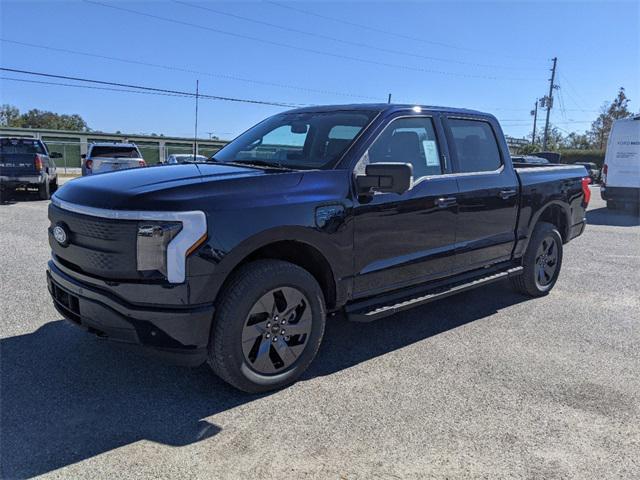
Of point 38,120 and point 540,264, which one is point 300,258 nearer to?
point 540,264

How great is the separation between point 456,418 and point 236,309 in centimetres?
147

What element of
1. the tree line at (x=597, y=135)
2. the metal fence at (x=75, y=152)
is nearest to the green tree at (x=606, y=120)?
the tree line at (x=597, y=135)

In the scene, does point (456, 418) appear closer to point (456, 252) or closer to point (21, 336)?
point (456, 252)

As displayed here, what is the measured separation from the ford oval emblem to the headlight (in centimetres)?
70

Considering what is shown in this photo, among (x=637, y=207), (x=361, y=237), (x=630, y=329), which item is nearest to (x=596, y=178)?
(x=637, y=207)

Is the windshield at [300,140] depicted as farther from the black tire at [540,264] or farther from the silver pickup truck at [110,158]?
the silver pickup truck at [110,158]

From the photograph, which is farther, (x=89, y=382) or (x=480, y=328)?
(x=480, y=328)

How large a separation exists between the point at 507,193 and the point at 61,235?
3.98 metres

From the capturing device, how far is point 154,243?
298 centimetres

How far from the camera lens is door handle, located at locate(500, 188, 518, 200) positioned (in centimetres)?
520

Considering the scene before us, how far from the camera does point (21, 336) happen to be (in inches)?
167

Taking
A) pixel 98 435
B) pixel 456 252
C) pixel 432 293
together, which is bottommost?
pixel 98 435

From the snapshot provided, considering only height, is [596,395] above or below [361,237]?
below

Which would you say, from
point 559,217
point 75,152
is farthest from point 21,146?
point 75,152
